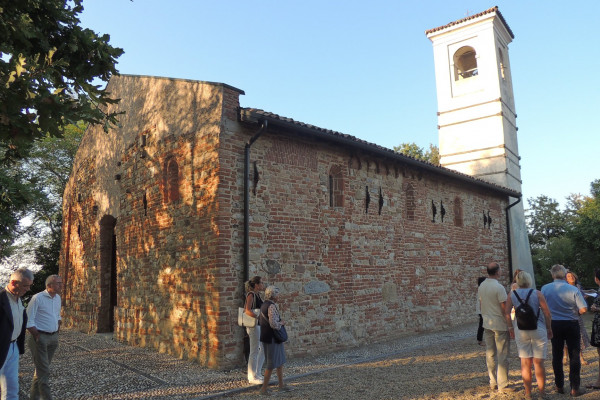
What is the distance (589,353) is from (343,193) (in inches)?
212

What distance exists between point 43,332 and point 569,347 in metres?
6.39

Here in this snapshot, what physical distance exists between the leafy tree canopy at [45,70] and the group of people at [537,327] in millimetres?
5268

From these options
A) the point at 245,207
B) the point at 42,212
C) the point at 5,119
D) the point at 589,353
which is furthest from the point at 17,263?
the point at 589,353

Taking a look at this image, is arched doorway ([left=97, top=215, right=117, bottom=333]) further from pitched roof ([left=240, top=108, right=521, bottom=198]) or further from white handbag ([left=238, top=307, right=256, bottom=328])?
white handbag ([left=238, top=307, right=256, bottom=328])

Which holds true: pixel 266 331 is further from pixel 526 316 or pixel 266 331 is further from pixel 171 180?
pixel 171 180

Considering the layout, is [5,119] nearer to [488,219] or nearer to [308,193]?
[308,193]

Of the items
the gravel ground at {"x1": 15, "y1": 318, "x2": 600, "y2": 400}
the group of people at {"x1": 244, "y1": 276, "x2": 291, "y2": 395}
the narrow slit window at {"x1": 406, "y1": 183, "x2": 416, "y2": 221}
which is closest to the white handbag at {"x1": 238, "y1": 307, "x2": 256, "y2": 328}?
the group of people at {"x1": 244, "y1": 276, "x2": 291, "y2": 395}

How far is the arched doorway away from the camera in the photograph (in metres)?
11.7

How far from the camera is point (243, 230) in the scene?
791cm

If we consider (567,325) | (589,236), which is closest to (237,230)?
(567,325)

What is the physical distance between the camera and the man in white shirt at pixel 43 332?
5.24m

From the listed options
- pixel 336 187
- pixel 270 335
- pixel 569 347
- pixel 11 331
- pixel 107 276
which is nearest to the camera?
pixel 11 331

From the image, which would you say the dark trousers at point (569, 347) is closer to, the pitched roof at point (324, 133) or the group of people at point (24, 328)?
the pitched roof at point (324, 133)

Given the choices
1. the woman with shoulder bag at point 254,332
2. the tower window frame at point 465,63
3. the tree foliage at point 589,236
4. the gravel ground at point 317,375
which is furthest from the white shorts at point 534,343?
the tree foliage at point 589,236
